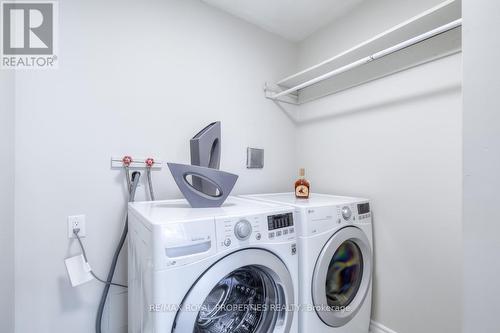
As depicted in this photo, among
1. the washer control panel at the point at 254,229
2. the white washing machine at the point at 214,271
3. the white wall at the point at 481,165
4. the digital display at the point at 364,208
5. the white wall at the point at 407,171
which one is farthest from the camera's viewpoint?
the digital display at the point at 364,208

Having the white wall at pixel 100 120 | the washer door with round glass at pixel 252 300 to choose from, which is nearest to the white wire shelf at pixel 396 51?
the white wall at pixel 100 120

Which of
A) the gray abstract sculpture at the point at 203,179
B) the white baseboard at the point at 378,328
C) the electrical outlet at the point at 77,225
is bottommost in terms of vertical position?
the white baseboard at the point at 378,328

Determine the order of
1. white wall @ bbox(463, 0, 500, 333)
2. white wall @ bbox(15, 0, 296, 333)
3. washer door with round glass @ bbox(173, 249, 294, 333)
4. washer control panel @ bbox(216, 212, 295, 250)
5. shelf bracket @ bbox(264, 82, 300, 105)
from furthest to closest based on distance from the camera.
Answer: shelf bracket @ bbox(264, 82, 300, 105)
white wall @ bbox(15, 0, 296, 333)
washer door with round glass @ bbox(173, 249, 294, 333)
washer control panel @ bbox(216, 212, 295, 250)
white wall @ bbox(463, 0, 500, 333)

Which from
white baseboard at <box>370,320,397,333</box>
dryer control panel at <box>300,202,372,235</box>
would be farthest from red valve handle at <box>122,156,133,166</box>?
white baseboard at <box>370,320,397,333</box>

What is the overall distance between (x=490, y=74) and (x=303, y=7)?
137cm

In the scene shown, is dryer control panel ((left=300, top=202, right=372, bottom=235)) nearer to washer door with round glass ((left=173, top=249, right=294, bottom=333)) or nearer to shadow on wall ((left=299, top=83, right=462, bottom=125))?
washer door with round glass ((left=173, top=249, right=294, bottom=333))

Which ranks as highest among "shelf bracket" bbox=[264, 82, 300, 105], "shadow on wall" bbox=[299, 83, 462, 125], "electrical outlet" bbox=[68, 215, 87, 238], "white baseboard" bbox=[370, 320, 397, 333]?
"shelf bracket" bbox=[264, 82, 300, 105]

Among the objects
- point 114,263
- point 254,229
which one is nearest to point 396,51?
point 254,229

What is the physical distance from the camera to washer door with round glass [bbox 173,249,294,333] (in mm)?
930

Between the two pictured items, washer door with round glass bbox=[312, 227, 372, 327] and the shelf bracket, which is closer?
washer door with round glass bbox=[312, 227, 372, 327]

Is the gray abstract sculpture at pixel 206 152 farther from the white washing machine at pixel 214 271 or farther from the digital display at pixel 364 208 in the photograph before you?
the digital display at pixel 364 208

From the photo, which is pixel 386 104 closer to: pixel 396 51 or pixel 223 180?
pixel 396 51

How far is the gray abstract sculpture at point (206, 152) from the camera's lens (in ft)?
3.73

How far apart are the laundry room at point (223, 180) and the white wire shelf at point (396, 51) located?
0.01 metres
